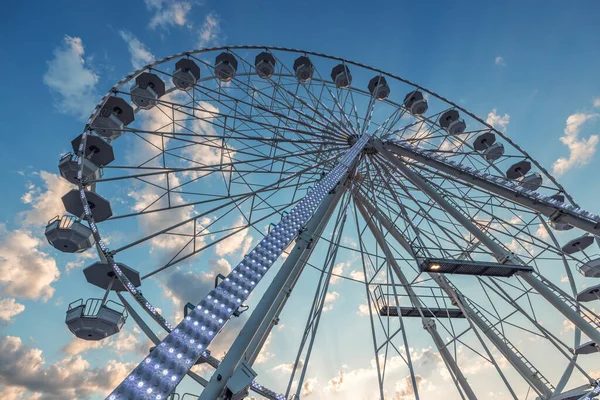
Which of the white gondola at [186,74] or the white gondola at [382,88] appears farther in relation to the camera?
the white gondola at [382,88]

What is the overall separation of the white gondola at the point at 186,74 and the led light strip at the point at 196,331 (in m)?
12.1

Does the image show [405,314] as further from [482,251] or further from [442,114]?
[442,114]

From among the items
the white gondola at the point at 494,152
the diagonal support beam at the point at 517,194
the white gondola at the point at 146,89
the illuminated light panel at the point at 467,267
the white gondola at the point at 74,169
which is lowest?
the illuminated light panel at the point at 467,267

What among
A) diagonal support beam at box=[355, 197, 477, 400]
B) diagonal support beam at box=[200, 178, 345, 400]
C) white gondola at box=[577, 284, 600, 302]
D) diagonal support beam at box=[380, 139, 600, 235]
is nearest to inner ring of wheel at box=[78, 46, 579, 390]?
white gondola at box=[577, 284, 600, 302]

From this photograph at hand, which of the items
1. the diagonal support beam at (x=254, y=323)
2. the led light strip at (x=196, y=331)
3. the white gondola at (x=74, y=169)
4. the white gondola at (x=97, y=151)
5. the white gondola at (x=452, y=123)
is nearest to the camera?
the led light strip at (x=196, y=331)

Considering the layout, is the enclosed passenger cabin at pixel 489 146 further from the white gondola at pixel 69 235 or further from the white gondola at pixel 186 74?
the white gondola at pixel 69 235

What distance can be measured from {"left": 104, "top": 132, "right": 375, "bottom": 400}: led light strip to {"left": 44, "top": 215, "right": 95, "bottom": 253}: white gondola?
851 cm

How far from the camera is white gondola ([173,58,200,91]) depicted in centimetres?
1506

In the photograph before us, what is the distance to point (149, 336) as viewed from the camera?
9828 millimetres

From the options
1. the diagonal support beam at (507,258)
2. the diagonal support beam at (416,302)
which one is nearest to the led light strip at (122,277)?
the diagonal support beam at (416,302)

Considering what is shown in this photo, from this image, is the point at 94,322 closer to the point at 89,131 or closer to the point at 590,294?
the point at 89,131

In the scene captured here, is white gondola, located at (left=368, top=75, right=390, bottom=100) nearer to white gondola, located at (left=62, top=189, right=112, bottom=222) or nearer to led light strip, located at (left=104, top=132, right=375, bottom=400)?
white gondola, located at (left=62, top=189, right=112, bottom=222)

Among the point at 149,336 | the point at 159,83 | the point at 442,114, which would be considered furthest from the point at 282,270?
the point at 442,114

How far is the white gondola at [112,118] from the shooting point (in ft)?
40.8
